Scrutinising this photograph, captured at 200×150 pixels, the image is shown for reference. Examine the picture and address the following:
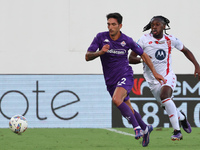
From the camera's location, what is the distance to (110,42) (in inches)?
365

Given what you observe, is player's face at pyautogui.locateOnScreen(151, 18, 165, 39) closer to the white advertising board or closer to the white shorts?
the white shorts

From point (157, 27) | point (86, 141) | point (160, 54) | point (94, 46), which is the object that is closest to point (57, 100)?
point (86, 141)

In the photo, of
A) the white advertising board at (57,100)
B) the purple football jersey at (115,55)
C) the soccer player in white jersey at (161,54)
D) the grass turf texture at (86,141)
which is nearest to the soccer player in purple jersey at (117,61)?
the purple football jersey at (115,55)

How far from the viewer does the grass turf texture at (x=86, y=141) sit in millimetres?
9453

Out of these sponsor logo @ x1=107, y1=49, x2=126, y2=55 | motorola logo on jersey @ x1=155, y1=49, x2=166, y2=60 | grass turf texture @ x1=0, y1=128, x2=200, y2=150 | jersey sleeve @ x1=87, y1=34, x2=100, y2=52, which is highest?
jersey sleeve @ x1=87, y1=34, x2=100, y2=52

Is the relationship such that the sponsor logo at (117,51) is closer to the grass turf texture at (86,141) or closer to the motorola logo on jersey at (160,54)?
the motorola logo on jersey at (160,54)

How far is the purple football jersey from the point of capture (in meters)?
9.28

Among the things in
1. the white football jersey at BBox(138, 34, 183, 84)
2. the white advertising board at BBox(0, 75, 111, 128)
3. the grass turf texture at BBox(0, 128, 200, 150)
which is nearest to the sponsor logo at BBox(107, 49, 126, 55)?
the white football jersey at BBox(138, 34, 183, 84)

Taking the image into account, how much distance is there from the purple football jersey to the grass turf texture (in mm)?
1073

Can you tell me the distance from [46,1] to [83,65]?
1.81 meters

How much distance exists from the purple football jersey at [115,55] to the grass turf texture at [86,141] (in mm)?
1073

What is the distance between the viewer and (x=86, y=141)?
10594 mm

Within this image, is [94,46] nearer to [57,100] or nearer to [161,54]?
[161,54]

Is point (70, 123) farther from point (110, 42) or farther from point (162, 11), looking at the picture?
point (110, 42)
